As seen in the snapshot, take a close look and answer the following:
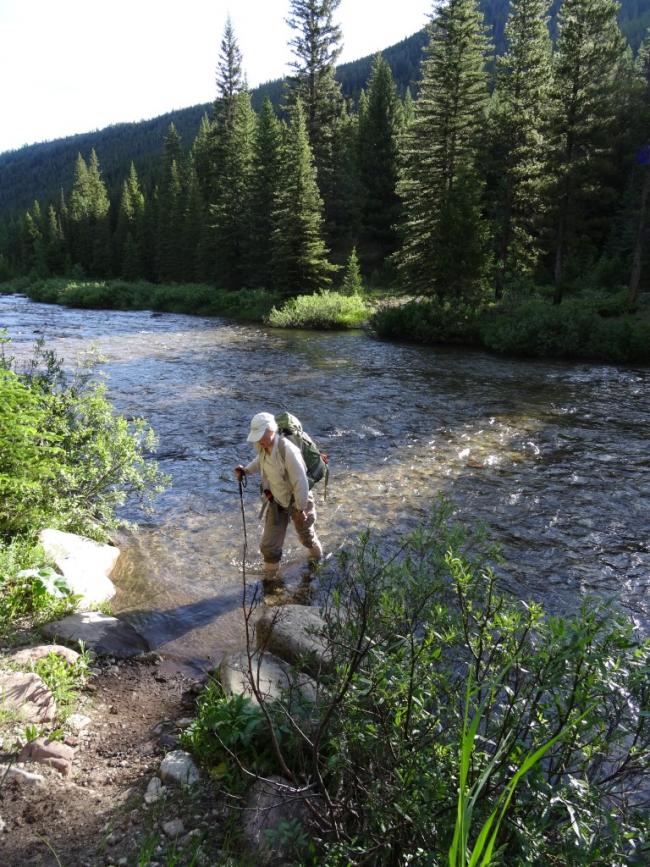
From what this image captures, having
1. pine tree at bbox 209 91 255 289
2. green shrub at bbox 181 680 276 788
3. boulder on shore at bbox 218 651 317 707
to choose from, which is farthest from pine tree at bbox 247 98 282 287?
green shrub at bbox 181 680 276 788

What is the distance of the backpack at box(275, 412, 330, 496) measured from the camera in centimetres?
625

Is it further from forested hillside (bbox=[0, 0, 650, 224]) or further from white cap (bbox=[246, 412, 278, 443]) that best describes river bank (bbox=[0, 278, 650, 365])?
forested hillside (bbox=[0, 0, 650, 224])

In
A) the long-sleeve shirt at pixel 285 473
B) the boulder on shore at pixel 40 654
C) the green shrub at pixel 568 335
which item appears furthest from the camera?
the green shrub at pixel 568 335

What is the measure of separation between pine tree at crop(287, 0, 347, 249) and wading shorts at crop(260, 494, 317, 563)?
4766 centimetres

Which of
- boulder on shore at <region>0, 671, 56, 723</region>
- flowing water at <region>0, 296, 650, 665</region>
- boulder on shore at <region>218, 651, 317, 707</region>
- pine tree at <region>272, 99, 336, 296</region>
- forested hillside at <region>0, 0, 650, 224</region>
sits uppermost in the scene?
forested hillside at <region>0, 0, 650, 224</region>

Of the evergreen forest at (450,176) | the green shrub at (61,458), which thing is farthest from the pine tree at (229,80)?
the green shrub at (61,458)

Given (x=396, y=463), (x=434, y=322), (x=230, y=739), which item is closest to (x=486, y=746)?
(x=230, y=739)

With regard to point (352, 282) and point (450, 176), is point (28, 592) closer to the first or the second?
point (450, 176)

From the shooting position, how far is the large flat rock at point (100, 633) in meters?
4.89

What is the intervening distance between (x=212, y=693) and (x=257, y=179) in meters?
45.3

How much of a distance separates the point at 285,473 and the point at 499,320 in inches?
733

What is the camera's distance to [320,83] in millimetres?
51000

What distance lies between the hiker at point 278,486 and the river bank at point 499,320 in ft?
54.6

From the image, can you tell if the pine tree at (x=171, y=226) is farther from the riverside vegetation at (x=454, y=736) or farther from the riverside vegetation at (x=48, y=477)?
the riverside vegetation at (x=454, y=736)
